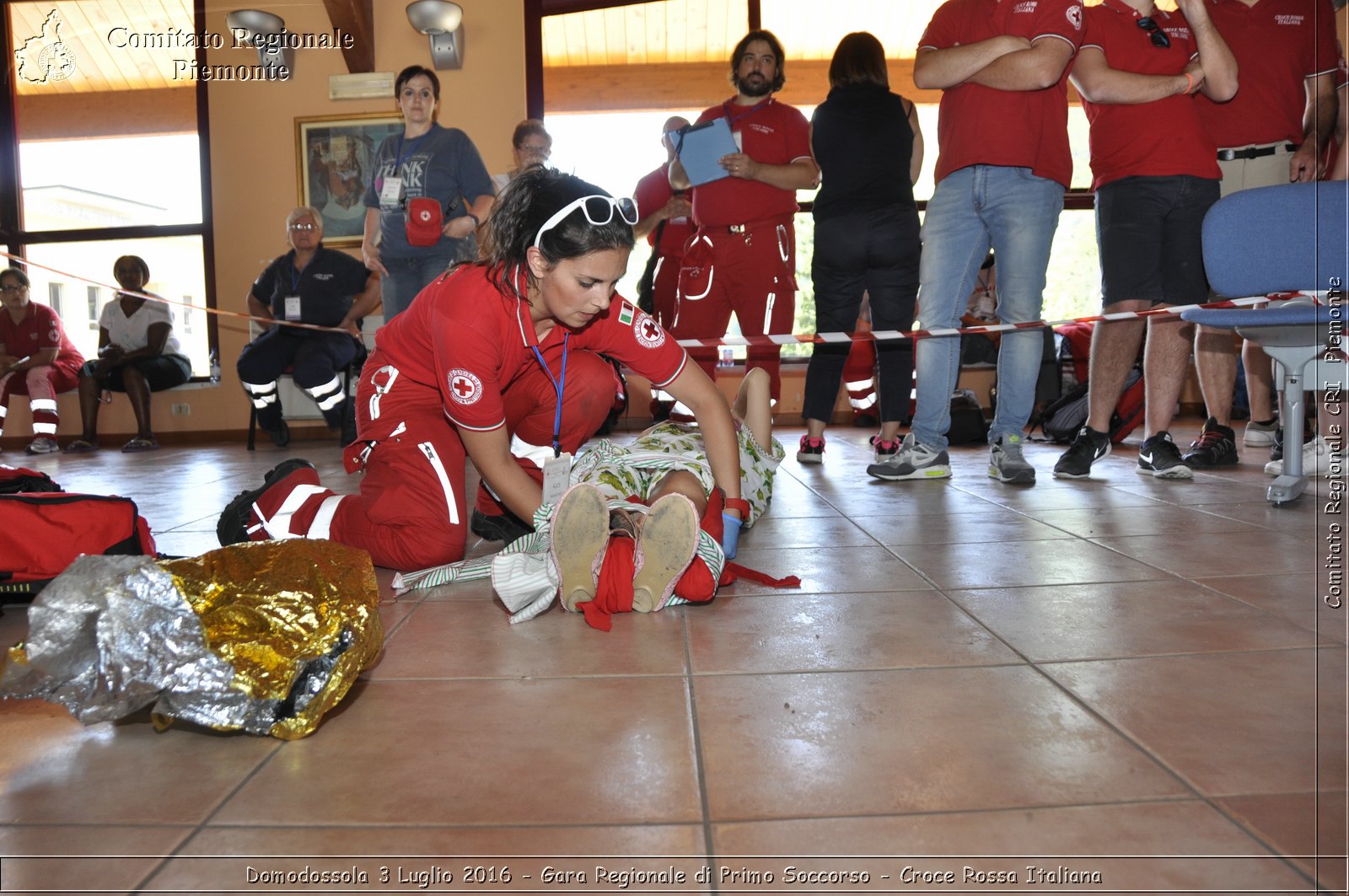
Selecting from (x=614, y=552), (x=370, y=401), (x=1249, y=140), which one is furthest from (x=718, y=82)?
(x=614, y=552)

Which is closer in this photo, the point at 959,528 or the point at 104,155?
the point at 959,528

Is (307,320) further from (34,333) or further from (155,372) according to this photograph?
(34,333)

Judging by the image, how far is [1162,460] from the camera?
3125 millimetres

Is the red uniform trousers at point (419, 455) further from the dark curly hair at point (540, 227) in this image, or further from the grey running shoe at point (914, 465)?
the grey running shoe at point (914, 465)

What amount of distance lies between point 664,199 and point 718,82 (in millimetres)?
2510

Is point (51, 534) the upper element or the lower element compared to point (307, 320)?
lower

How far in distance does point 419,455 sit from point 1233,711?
1557 millimetres

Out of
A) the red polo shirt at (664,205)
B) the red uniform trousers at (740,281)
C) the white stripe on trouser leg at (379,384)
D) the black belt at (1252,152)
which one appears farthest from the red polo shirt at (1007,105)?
the white stripe on trouser leg at (379,384)

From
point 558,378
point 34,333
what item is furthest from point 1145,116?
point 34,333

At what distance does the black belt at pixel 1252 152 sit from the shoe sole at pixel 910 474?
144 centimetres

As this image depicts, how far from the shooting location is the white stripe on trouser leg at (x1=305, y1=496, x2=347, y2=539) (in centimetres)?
211

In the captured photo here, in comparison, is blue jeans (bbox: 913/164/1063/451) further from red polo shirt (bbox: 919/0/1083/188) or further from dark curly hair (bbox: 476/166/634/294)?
dark curly hair (bbox: 476/166/634/294)

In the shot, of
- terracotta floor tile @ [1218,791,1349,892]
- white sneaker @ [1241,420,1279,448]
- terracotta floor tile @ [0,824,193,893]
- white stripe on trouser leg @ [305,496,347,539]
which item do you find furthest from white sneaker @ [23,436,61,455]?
terracotta floor tile @ [1218,791,1349,892]

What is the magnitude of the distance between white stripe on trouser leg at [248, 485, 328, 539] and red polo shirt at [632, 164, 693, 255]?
8.85 ft
